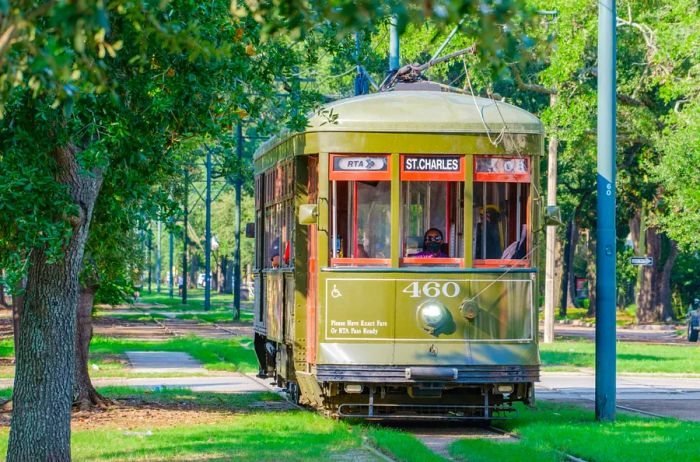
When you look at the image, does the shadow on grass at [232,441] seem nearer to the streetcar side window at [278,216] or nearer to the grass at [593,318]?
the streetcar side window at [278,216]

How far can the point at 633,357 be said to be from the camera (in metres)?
33.3

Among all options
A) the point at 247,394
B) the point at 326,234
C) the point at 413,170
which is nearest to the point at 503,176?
the point at 413,170

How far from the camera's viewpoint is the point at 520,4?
5578mm

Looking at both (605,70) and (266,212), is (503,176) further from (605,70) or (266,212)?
(266,212)

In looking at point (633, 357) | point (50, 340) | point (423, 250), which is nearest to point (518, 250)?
point (423, 250)

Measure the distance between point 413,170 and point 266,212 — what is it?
4810mm

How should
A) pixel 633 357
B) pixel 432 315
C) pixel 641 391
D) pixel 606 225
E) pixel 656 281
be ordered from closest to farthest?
pixel 432 315, pixel 606 225, pixel 641 391, pixel 633 357, pixel 656 281

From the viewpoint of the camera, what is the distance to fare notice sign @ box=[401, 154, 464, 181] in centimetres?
Result: 1533

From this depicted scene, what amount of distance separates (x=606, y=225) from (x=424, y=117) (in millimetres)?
2663

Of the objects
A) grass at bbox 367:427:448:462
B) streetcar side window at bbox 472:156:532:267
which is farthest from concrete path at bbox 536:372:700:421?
grass at bbox 367:427:448:462

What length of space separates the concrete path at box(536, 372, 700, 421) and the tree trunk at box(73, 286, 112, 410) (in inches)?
259

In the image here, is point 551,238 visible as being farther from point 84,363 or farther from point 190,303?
point 190,303

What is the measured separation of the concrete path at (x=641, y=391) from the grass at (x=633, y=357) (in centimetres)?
156

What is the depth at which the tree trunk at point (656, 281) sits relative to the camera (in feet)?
193
